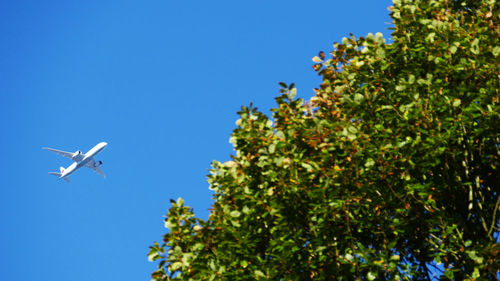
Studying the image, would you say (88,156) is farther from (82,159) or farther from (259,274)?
(259,274)

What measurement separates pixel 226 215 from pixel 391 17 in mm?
6938

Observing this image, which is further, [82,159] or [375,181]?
[82,159]

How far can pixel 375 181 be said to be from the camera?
10562 millimetres

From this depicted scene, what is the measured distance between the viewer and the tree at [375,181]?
9.98m

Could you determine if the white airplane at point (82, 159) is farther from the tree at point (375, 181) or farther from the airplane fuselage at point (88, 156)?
the tree at point (375, 181)

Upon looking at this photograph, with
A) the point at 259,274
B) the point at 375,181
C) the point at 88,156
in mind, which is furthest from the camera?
the point at 88,156

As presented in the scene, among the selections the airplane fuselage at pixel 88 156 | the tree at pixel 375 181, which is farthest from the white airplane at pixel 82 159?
the tree at pixel 375 181

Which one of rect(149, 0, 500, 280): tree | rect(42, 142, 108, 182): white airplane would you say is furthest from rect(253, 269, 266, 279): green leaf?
rect(42, 142, 108, 182): white airplane

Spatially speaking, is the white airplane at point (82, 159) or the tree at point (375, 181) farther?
the white airplane at point (82, 159)

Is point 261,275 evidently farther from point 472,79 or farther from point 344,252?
point 472,79

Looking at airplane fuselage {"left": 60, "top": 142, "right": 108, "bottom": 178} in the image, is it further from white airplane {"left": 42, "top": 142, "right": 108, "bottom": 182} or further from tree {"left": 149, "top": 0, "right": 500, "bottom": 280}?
tree {"left": 149, "top": 0, "right": 500, "bottom": 280}

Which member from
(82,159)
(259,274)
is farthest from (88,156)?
(259,274)

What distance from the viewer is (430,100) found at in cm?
1046

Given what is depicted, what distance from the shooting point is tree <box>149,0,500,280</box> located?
393 inches
